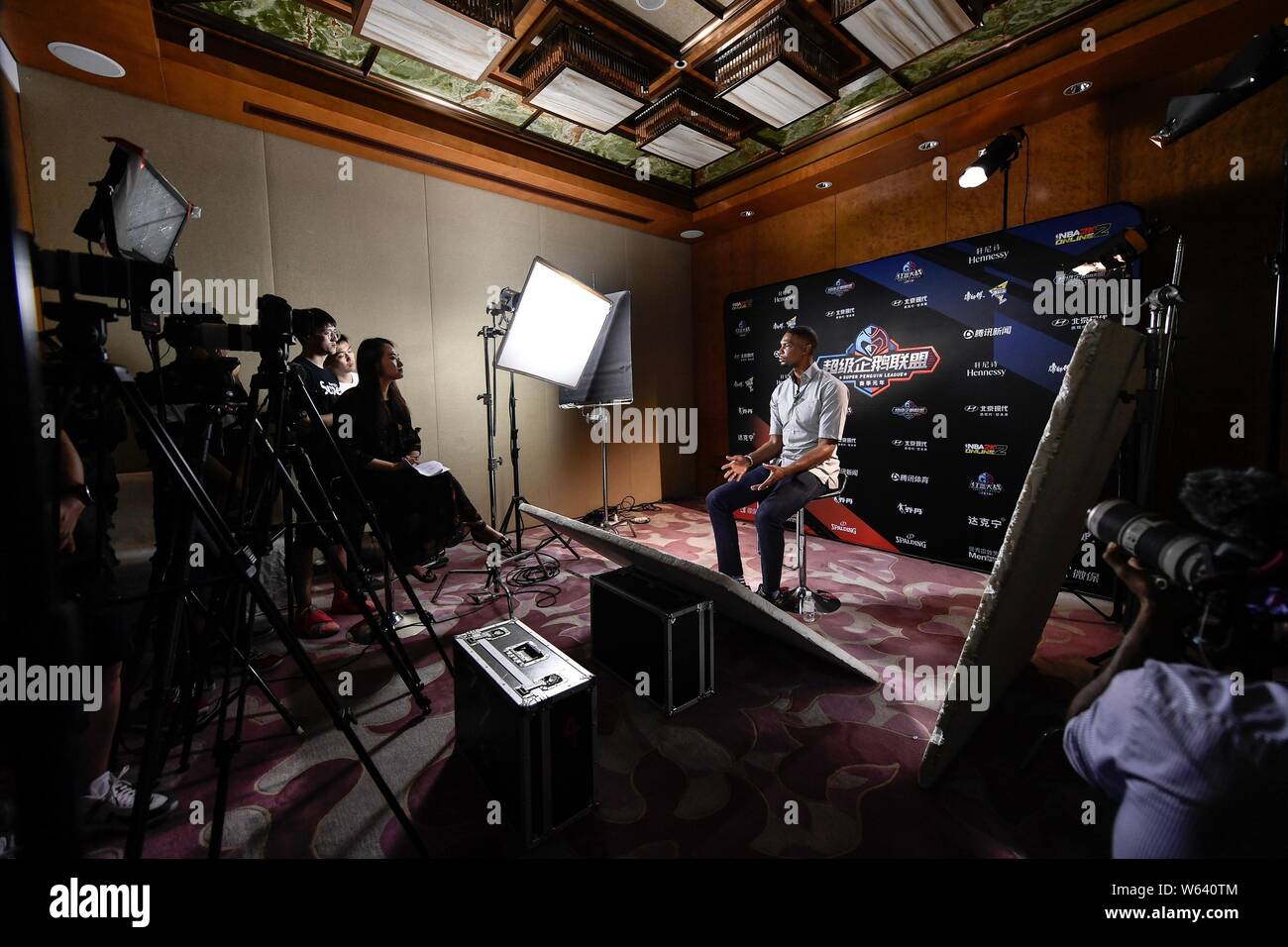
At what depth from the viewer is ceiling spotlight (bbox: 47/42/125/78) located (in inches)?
109

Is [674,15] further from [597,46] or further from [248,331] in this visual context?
[248,331]

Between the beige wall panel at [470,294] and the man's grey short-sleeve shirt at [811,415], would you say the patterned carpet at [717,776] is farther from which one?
the beige wall panel at [470,294]

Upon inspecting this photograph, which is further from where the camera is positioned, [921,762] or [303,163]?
[303,163]

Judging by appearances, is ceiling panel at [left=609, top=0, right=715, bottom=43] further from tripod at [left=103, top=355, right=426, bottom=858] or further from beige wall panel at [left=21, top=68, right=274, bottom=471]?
tripod at [left=103, top=355, right=426, bottom=858]

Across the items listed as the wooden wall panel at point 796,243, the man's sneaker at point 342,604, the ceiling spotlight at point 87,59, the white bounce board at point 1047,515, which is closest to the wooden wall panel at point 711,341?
the wooden wall panel at point 796,243

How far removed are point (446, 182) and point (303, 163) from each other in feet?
3.17

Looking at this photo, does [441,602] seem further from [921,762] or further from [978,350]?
[978,350]

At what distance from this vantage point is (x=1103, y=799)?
1.59 metres

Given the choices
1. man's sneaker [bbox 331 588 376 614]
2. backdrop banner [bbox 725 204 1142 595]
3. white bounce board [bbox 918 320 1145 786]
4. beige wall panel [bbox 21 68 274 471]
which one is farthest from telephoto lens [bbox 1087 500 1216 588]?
beige wall panel [bbox 21 68 274 471]

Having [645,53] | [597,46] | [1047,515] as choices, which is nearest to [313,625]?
[1047,515]
